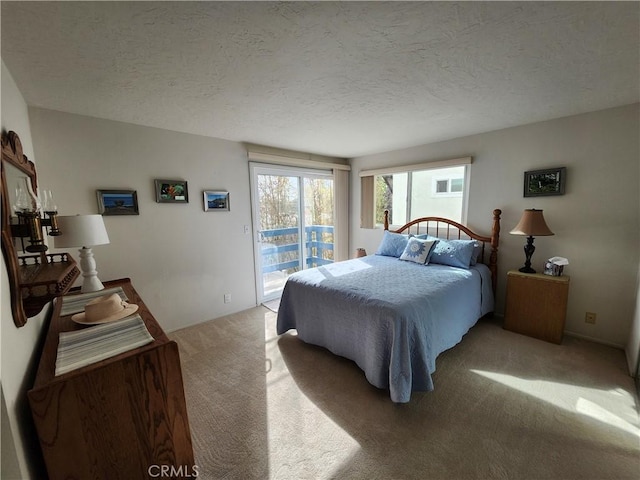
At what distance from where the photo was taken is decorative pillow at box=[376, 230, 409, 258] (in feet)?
11.7

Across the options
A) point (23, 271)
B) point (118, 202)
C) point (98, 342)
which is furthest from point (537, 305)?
point (118, 202)

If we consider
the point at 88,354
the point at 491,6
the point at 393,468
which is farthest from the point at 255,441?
the point at 491,6

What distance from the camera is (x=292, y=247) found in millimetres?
4176

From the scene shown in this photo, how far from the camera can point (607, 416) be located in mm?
1667

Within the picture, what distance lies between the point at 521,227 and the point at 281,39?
2725 mm

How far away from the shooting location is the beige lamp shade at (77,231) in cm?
165

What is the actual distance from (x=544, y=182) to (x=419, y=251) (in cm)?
143

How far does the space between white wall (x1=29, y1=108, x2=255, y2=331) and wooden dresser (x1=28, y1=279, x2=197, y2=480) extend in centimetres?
156

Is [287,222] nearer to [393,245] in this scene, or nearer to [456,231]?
[393,245]

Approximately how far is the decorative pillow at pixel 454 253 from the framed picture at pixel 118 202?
3306 millimetres

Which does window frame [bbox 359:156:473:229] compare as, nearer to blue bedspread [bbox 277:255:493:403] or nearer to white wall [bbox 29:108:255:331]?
blue bedspread [bbox 277:255:493:403]

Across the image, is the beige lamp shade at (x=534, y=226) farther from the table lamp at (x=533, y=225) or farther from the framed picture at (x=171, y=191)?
the framed picture at (x=171, y=191)

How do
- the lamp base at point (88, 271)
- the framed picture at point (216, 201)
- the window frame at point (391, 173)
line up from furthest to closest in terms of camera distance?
the window frame at point (391, 173) → the framed picture at point (216, 201) → the lamp base at point (88, 271)

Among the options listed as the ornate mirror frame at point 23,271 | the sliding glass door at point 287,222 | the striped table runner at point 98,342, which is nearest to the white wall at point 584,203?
the sliding glass door at point 287,222
